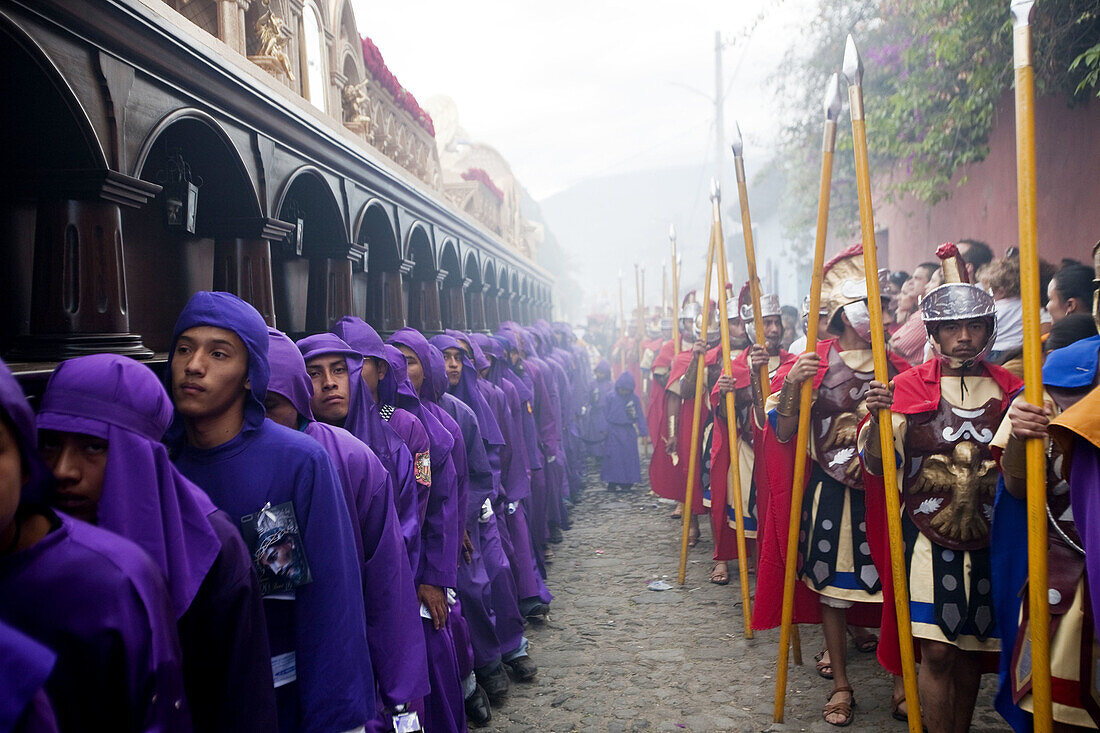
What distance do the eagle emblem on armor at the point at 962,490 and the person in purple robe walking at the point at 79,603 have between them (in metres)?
3.10

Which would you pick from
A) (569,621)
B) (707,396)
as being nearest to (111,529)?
(569,621)

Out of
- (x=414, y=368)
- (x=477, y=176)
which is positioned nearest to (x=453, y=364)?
(x=414, y=368)

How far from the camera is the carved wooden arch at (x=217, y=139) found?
329 cm

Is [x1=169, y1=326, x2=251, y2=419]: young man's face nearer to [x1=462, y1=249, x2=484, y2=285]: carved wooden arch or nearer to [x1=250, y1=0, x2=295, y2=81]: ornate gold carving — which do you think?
[x1=250, y1=0, x2=295, y2=81]: ornate gold carving

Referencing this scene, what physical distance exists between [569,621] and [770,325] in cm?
263

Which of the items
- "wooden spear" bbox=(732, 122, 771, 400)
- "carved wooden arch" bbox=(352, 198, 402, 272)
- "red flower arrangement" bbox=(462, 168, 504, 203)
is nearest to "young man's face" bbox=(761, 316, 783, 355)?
"wooden spear" bbox=(732, 122, 771, 400)

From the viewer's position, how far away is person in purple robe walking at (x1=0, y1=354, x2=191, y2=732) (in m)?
1.49

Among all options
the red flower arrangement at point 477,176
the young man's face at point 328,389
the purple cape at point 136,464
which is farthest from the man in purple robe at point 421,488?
the red flower arrangement at point 477,176

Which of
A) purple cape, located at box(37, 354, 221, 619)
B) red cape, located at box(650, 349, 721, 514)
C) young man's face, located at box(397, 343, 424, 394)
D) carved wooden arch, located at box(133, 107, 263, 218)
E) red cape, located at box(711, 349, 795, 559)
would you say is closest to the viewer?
purple cape, located at box(37, 354, 221, 619)

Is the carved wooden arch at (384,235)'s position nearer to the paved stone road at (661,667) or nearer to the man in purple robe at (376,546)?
the paved stone road at (661,667)

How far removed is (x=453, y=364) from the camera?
19.6 feet

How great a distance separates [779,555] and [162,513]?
146 inches

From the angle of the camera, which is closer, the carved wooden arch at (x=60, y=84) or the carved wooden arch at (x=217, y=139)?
the carved wooden arch at (x=60, y=84)

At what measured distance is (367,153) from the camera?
6.50 metres
